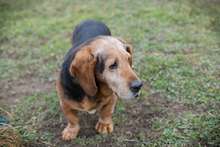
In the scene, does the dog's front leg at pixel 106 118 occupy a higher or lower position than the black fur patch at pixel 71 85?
lower

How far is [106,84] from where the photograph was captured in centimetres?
281

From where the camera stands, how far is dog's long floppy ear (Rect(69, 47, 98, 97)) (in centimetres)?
258

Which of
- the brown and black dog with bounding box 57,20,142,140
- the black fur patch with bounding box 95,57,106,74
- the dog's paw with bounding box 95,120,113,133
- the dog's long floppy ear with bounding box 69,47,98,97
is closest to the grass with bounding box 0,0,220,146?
the dog's paw with bounding box 95,120,113,133

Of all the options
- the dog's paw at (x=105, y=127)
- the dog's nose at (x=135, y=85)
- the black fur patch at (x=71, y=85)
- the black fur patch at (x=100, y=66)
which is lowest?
the dog's paw at (x=105, y=127)

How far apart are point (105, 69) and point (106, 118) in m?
1.37

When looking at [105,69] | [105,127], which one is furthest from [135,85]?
[105,127]

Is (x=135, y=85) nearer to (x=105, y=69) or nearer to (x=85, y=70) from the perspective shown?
(x=105, y=69)

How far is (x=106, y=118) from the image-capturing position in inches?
142

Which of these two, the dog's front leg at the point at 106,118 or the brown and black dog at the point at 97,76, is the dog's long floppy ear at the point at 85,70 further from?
the dog's front leg at the point at 106,118

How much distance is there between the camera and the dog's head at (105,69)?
2489 millimetres

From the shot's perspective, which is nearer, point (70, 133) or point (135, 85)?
point (135, 85)

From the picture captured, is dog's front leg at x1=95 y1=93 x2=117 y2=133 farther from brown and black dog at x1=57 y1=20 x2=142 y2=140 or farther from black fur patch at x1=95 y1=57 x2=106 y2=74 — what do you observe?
black fur patch at x1=95 y1=57 x2=106 y2=74

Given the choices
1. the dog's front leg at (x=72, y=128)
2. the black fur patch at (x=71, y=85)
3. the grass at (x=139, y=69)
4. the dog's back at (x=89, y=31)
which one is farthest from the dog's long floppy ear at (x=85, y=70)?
the grass at (x=139, y=69)

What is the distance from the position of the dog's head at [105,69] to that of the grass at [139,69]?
1.37 meters
